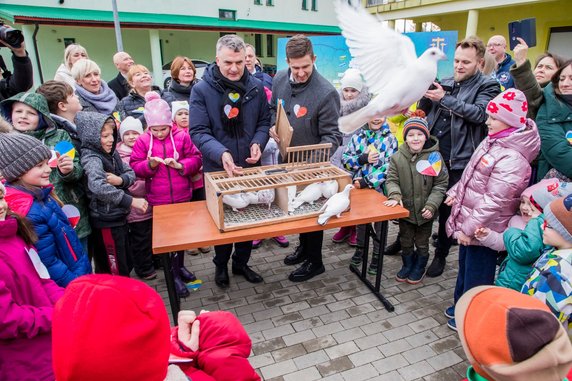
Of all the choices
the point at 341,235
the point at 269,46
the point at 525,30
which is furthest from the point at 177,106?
the point at 269,46

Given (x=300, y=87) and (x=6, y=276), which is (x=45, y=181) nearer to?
(x=6, y=276)

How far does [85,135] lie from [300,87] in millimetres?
1746

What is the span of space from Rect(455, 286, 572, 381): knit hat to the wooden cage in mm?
1533

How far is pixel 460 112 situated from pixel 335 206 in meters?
1.37

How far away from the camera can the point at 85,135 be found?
9.11 feet

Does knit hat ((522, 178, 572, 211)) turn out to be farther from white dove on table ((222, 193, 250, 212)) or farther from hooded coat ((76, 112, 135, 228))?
hooded coat ((76, 112, 135, 228))

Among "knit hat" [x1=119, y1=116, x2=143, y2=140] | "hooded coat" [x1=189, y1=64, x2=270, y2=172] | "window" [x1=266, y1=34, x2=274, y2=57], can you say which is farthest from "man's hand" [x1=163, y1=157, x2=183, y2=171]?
"window" [x1=266, y1=34, x2=274, y2=57]

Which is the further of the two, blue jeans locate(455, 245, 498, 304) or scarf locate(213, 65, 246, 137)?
scarf locate(213, 65, 246, 137)

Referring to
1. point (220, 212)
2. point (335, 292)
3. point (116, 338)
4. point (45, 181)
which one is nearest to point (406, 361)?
point (335, 292)

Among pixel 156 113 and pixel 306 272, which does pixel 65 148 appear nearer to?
pixel 156 113

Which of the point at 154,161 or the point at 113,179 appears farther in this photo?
the point at 154,161

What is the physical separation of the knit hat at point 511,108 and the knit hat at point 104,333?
2.38 meters

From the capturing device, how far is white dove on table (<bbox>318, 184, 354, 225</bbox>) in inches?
101

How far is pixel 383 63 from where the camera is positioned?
1.35m
